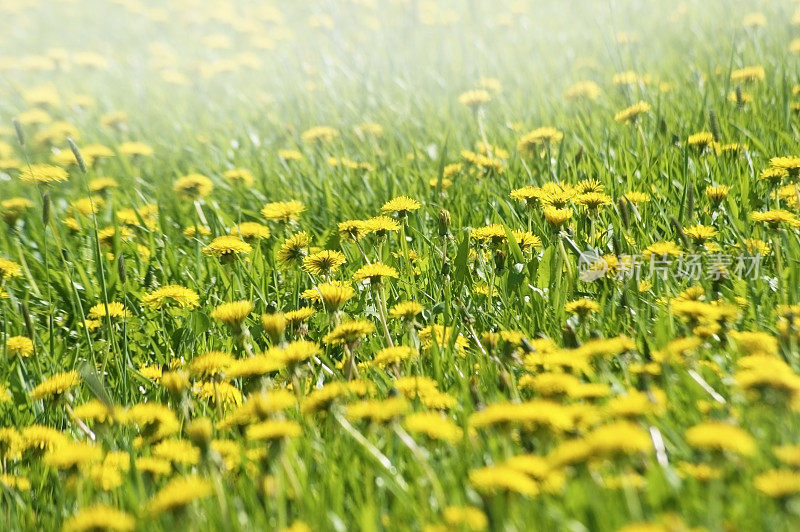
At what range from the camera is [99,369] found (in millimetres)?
2223

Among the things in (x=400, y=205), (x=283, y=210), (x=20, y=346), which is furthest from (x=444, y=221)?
(x=20, y=346)

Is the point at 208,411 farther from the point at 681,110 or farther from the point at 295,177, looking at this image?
the point at 681,110

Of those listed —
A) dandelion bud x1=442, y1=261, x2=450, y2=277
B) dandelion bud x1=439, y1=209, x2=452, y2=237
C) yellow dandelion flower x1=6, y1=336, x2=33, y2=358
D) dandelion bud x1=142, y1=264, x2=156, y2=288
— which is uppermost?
dandelion bud x1=439, y1=209, x2=452, y2=237

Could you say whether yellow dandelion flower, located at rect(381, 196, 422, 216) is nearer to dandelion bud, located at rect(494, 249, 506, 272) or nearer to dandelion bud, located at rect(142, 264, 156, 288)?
dandelion bud, located at rect(494, 249, 506, 272)

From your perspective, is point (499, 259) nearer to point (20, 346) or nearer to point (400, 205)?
point (400, 205)

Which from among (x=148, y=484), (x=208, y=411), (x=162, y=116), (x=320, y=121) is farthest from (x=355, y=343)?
(x=162, y=116)

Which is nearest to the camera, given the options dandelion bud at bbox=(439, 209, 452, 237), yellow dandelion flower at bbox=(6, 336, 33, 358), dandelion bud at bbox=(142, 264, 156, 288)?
yellow dandelion flower at bbox=(6, 336, 33, 358)

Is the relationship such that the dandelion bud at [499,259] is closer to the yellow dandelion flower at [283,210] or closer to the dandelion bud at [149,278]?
the yellow dandelion flower at [283,210]

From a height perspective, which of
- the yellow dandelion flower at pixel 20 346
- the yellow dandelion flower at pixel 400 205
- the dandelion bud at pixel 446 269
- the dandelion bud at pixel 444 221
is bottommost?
the dandelion bud at pixel 446 269

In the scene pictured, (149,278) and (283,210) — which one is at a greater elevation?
(283,210)

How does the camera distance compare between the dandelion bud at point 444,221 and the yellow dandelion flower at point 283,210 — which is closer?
the dandelion bud at point 444,221

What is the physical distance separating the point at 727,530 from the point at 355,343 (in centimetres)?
91


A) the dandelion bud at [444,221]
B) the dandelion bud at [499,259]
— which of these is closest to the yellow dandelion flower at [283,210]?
the dandelion bud at [444,221]

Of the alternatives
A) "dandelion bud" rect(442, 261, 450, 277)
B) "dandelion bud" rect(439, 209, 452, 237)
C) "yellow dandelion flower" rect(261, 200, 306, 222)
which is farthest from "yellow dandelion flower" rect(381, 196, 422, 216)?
"yellow dandelion flower" rect(261, 200, 306, 222)
